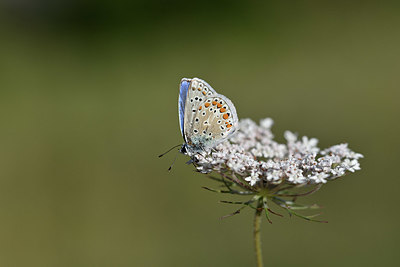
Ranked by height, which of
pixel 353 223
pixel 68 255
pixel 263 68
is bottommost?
pixel 68 255

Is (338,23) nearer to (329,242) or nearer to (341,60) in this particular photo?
(341,60)

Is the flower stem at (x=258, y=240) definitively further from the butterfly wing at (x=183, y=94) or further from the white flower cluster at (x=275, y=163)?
the butterfly wing at (x=183, y=94)

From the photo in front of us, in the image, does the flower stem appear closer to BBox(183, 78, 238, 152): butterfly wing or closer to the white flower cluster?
the white flower cluster

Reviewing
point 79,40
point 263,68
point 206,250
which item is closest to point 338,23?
point 263,68

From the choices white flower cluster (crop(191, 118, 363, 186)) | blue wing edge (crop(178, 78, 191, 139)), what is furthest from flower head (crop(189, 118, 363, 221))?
blue wing edge (crop(178, 78, 191, 139))

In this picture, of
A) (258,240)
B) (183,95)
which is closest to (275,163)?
(258,240)

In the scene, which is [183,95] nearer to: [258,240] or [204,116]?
[204,116]

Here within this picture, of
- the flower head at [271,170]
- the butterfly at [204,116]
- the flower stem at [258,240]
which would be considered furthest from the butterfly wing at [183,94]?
the flower stem at [258,240]

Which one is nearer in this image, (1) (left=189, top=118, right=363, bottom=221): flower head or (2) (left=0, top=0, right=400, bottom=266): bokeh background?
(1) (left=189, top=118, right=363, bottom=221): flower head
